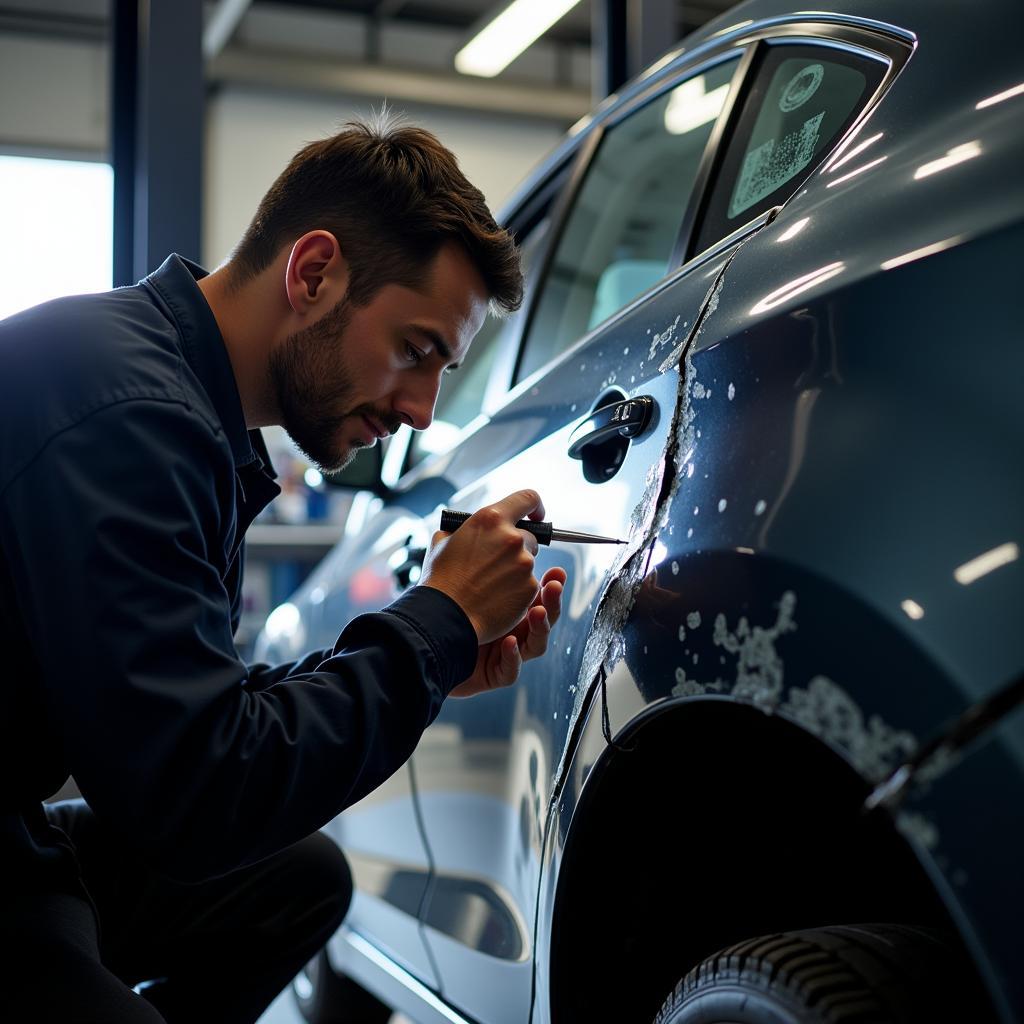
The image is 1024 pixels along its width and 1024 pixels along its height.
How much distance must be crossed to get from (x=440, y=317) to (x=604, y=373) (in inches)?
7.7

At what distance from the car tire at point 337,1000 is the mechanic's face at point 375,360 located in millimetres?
1202

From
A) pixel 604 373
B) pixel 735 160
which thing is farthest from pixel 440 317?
pixel 735 160

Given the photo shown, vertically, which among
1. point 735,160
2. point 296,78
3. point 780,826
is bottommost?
point 780,826

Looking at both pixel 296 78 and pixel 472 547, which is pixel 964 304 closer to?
pixel 472 547

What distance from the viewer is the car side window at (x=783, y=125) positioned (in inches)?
41.7

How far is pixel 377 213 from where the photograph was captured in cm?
119

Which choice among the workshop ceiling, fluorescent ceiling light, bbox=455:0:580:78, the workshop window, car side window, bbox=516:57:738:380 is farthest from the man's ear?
the workshop ceiling

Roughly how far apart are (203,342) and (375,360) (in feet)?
0.57

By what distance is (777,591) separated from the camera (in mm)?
731

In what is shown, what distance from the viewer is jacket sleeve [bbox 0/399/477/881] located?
0.88 meters

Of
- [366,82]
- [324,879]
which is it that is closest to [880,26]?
[324,879]

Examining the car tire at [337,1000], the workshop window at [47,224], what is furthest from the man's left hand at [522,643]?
the workshop window at [47,224]

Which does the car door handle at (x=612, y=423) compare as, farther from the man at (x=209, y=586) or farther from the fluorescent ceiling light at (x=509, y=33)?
the fluorescent ceiling light at (x=509, y=33)

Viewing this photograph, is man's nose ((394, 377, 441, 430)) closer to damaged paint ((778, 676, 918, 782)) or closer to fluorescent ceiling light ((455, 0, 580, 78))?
damaged paint ((778, 676, 918, 782))
